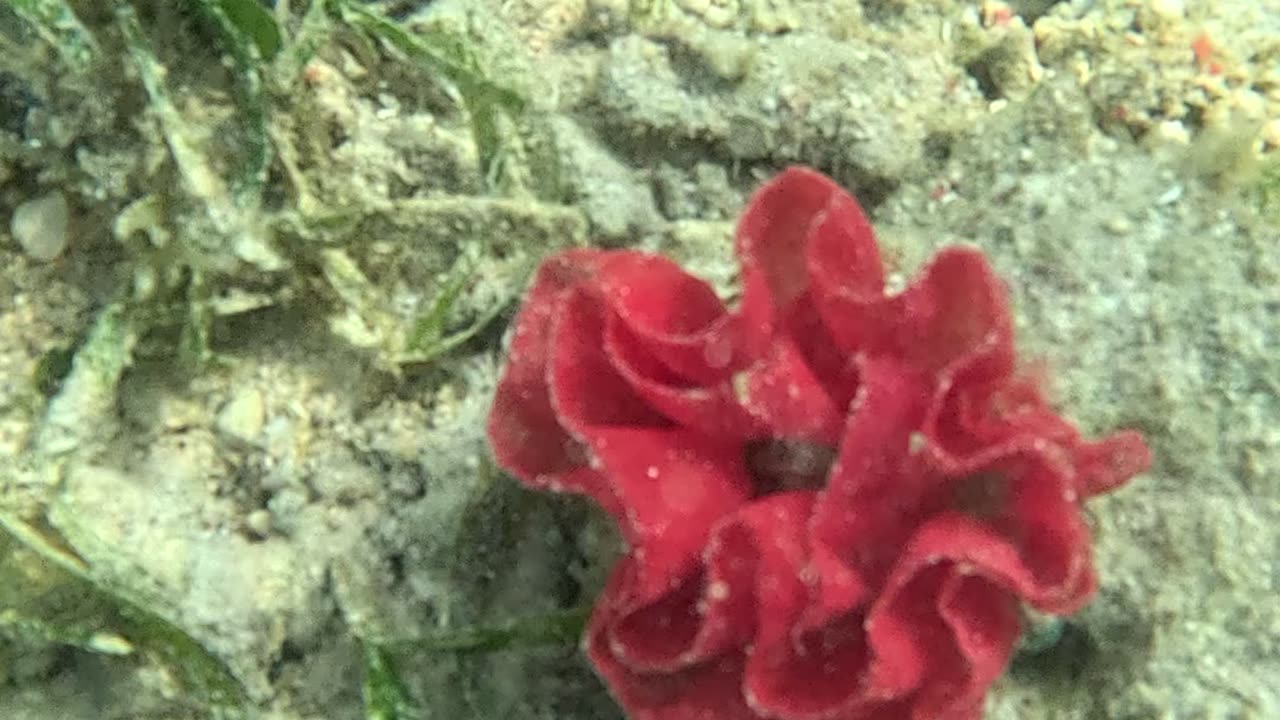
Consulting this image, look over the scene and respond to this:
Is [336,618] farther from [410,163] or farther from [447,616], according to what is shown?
[410,163]

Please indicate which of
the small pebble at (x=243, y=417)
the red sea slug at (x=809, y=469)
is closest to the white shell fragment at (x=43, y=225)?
the small pebble at (x=243, y=417)

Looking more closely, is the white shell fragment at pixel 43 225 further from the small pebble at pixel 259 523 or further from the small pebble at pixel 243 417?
the small pebble at pixel 259 523

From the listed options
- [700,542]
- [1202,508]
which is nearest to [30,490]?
[700,542]

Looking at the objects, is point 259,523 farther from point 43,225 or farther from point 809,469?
point 809,469

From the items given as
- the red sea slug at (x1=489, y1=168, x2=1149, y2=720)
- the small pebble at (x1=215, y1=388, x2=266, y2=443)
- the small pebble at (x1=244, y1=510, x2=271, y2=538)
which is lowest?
Result: the small pebble at (x1=244, y1=510, x2=271, y2=538)

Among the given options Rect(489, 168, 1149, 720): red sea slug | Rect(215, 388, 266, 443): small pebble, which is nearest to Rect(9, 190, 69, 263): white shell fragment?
Rect(215, 388, 266, 443): small pebble

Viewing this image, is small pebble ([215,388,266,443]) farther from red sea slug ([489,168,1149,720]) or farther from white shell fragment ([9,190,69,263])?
red sea slug ([489,168,1149,720])

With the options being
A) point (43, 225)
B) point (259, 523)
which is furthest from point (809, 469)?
point (43, 225)
